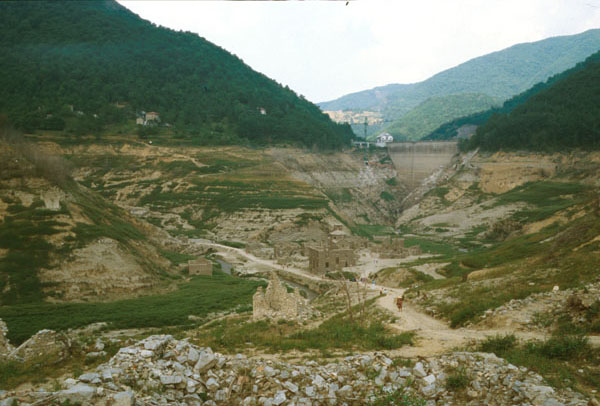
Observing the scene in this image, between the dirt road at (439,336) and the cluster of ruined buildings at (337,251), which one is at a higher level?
the dirt road at (439,336)

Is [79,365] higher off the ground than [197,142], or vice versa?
[197,142]

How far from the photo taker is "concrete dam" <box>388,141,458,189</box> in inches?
5177

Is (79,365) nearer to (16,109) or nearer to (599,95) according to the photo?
(16,109)

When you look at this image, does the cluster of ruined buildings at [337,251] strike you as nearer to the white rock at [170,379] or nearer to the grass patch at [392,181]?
the white rock at [170,379]

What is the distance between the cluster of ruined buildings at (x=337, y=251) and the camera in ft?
167

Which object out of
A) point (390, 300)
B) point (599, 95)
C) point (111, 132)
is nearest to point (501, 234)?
point (390, 300)

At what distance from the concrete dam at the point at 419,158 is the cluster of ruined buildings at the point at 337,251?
67979mm

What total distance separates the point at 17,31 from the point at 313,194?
112908 millimetres

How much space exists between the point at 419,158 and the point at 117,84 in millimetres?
102420

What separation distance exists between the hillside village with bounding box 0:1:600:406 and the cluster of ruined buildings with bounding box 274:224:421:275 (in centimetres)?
28

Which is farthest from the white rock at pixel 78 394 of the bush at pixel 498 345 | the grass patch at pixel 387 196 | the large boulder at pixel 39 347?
the grass patch at pixel 387 196

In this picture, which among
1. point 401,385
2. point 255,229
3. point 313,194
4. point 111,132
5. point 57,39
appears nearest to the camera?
point 401,385

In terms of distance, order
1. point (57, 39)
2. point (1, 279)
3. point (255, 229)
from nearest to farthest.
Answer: point (1, 279), point (255, 229), point (57, 39)

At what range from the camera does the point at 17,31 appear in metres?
129
